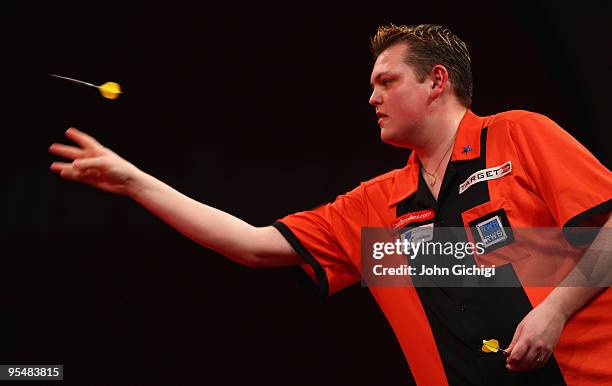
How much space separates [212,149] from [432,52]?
1.12 meters

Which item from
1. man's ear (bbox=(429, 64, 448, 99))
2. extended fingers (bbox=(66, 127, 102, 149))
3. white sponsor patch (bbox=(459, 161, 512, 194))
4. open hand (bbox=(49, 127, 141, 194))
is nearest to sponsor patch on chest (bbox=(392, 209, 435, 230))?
white sponsor patch (bbox=(459, 161, 512, 194))

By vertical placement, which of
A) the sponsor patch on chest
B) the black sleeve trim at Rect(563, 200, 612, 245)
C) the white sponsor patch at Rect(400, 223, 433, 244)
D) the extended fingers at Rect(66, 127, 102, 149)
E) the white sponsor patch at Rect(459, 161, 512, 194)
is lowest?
the black sleeve trim at Rect(563, 200, 612, 245)

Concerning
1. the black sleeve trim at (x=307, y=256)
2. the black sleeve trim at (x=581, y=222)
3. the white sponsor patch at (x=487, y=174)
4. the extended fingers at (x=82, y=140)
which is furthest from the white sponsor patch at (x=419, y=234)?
the extended fingers at (x=82, y=140)

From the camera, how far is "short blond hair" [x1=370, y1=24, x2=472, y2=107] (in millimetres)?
2117

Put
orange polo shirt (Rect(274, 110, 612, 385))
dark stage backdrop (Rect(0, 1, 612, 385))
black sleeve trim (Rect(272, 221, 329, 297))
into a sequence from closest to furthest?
orange polo shirt (Rect(274, 110, 612, 385))
black sleeve trim (Rect(272, 221, 329, 297))
dark stage backdrop (Rect(0, 1, 612, 385))

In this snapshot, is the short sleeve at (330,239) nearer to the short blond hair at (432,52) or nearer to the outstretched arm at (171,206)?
the outstretched arm at (171,206)

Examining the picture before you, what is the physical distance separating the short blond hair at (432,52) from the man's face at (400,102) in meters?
0.03

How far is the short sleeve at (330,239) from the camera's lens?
206 cm

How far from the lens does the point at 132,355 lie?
278 cm

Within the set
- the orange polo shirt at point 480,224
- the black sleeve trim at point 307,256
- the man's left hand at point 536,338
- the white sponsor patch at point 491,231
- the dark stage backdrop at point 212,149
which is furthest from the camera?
the dark stage backdrop at point 212,149

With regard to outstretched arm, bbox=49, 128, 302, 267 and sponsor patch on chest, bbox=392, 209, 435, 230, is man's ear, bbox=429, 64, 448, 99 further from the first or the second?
outstretched arm, bbox=49, 128, 302, 267

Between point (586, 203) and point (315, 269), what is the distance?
0.75 metres

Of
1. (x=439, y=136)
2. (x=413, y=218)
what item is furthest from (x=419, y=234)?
(x=439, y=136)

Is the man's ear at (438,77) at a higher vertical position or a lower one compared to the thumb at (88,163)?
higher
